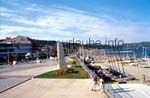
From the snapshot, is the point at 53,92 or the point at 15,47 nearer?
the point at 53,92

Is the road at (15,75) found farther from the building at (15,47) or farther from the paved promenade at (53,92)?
the building at (15,47)

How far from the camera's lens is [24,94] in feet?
82.0

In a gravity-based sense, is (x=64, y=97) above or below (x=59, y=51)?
below

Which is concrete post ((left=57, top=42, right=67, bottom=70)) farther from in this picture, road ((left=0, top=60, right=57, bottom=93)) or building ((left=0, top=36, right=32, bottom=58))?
building ((left=0, top=36, right=32, bottom=58))

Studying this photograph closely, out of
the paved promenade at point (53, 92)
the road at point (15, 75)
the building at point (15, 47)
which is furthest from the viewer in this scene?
the building at point (15, 47)

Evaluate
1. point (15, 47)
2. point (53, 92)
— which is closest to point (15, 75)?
point (53, 92)

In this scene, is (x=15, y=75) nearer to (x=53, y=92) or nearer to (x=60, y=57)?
(x=60, y=57)

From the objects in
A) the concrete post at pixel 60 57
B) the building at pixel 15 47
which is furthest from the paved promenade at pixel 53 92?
the building at pixel 15 47

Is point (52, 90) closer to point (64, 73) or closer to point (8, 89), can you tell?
point (8, 89)

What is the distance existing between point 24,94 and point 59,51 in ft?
64.0

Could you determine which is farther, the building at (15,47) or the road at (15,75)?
the building at (15,47)

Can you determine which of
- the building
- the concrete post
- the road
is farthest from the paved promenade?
the building

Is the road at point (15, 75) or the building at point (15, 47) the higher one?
the building at point (15, 47)

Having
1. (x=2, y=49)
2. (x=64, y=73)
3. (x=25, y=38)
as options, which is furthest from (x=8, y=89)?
(x=25, y=38)
